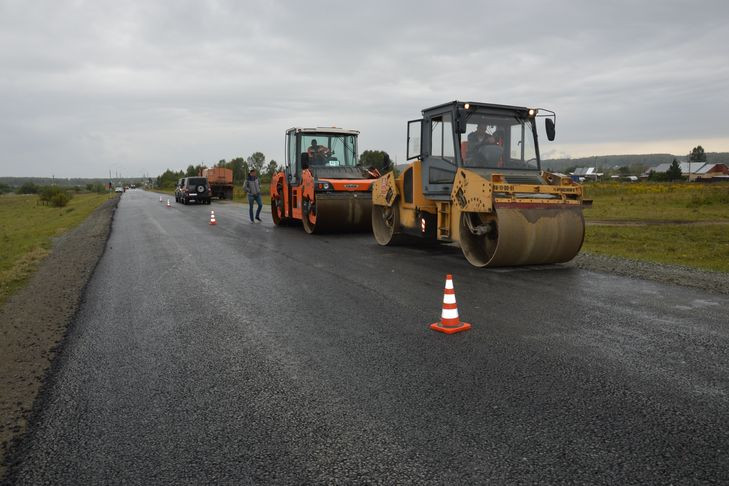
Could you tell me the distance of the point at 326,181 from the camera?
1458 cm

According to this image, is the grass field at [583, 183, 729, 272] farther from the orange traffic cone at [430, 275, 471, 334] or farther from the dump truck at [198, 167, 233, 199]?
the dump truck at [198, 167, 233, 199]

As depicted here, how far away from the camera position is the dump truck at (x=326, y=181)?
14.6m

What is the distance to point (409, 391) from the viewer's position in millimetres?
3883

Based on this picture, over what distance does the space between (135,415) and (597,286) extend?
20.2ft

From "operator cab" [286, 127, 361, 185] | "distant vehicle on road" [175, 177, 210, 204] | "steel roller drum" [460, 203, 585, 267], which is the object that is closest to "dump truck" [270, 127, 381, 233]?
"operator cab" [286, 127, 361, 185]

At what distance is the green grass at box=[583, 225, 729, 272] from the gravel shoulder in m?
0.98

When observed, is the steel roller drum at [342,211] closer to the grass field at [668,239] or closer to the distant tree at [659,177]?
the grass field at [668,239]

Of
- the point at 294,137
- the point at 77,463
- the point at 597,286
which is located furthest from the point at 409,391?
the point at 294,137

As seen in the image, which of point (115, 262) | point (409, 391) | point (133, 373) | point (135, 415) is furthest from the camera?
point (115, 262)

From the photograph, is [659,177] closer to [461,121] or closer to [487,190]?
[461,121]

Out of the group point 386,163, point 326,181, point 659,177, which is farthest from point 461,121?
point 659,177

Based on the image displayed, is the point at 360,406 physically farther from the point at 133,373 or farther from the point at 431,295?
the point at 431,295

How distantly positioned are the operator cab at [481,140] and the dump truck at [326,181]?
14.4ft

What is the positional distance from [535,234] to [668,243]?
6.28m
